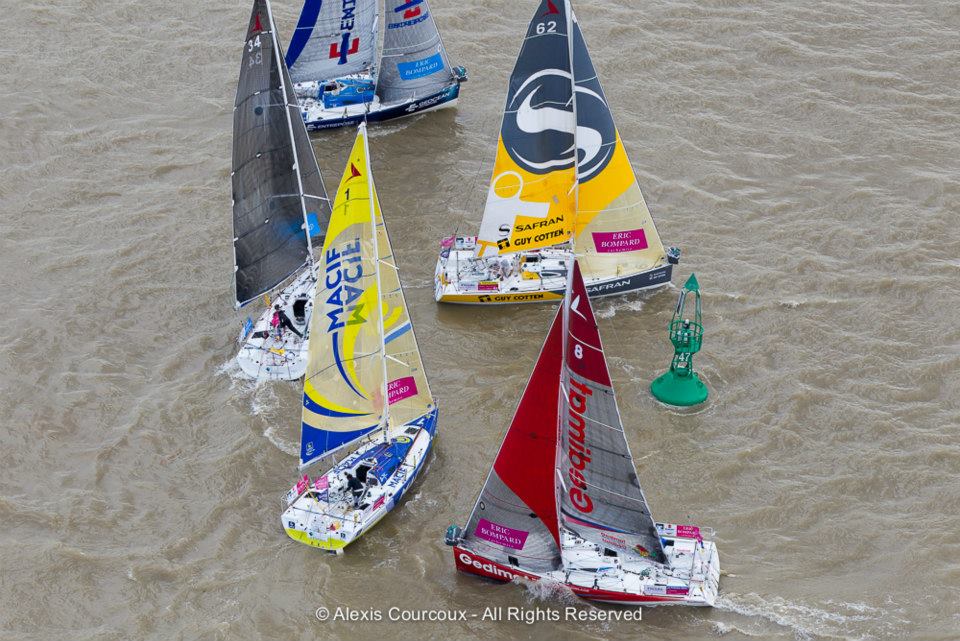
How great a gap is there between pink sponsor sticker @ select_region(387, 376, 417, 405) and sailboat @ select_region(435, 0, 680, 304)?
6053 millimetres

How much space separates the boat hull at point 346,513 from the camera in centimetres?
2766

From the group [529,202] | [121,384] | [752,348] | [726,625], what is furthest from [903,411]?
[121,384]

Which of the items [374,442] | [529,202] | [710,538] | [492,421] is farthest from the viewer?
[529,202]

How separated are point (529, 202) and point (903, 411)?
11931 millimetres

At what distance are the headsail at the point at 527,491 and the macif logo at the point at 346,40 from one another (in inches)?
892

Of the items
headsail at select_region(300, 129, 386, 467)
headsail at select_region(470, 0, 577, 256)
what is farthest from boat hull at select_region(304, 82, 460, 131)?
headsail at select_region(300, 129, 386, 467)

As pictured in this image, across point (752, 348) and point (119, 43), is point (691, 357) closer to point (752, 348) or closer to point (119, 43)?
point (752, 348)

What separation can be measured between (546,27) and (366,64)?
44.4 ft

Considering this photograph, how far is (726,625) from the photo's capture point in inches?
1005

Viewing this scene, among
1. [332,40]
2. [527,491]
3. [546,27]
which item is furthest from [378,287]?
[332,40]

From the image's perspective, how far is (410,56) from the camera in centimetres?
4331

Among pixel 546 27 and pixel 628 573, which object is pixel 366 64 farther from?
pixel 628 573

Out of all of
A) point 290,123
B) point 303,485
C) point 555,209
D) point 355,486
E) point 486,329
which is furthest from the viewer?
point 555,209

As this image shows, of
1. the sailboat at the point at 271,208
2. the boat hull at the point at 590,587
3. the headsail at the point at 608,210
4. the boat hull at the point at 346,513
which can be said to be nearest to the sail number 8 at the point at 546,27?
the headsail at the point at 608,210
